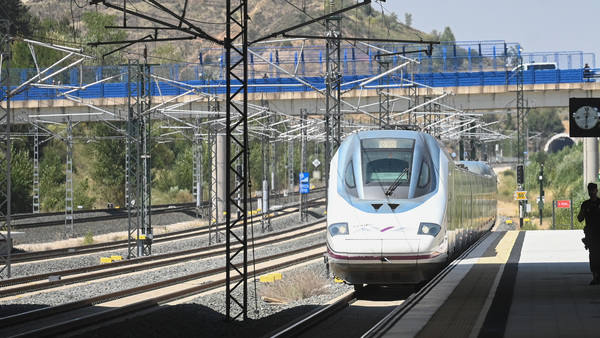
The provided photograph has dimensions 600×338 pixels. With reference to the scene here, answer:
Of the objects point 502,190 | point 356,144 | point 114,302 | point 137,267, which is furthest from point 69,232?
point 502,190

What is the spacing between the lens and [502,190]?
95625 millimetres

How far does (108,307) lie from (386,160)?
6.94 meters

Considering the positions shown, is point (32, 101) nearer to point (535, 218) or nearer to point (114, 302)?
point (535, 218)

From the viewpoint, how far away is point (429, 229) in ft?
62.0

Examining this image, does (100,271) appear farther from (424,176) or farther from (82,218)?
(82,218)

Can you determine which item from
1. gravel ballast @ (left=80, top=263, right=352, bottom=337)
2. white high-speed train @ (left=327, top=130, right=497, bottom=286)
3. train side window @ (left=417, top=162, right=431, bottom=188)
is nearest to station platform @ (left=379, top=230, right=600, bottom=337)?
white high-speed train @ (left=327, top=130, right=497, bottom=286)

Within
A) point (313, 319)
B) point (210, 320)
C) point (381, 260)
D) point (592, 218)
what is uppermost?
point (592, 218)

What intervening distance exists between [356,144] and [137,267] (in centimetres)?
1302

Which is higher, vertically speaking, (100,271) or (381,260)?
(381,260)

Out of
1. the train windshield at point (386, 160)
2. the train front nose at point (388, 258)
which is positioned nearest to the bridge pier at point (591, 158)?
the train windshield at point (386, 160)

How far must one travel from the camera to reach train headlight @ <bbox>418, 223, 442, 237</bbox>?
61.8 ft

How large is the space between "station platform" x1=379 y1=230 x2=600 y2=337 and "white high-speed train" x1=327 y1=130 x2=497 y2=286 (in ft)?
2.63

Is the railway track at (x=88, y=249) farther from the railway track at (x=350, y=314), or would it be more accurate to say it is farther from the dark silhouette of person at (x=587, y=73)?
the dark silhouette of person at (x=587, y=73)

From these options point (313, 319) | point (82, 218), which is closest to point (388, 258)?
point (313, 319)
